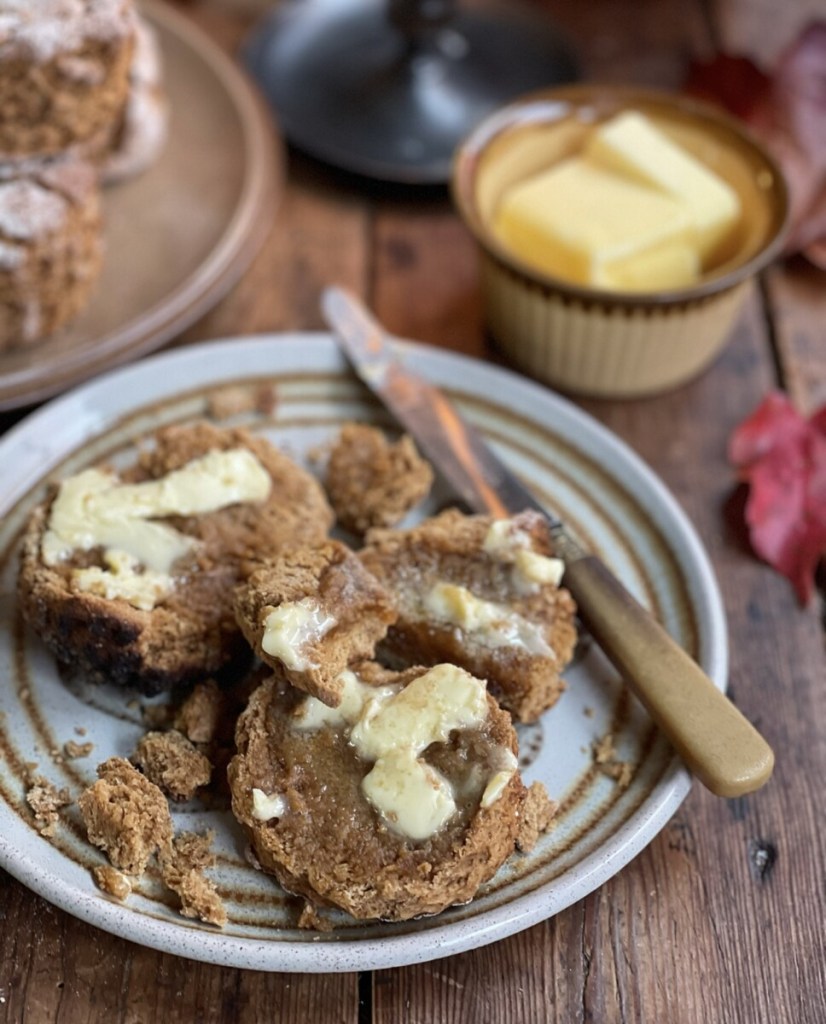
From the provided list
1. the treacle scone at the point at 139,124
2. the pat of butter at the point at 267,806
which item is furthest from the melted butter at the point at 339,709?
the treacle scone at the point at 139,124

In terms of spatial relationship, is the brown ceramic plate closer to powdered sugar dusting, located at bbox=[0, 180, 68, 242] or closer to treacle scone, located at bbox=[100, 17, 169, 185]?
treacle scone, located at bbox=[100, 17, 169, 185]

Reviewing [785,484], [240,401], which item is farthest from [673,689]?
[240,401]

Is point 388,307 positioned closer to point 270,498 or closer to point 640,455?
point 640,455

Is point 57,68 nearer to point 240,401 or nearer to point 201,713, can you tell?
point 240,401

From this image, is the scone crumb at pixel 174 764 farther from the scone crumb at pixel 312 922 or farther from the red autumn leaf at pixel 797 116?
the red autumn leaf at pixel 797 116

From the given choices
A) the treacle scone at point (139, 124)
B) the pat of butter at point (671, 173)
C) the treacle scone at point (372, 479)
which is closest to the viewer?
the treacle scone at point (372, 479)

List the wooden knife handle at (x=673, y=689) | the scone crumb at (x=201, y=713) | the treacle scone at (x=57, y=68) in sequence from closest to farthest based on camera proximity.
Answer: the wooden knife handle at (x=673, y=689), the scone crumb at (x=201, y=713), the treacle scone at (x=57, y=68)
